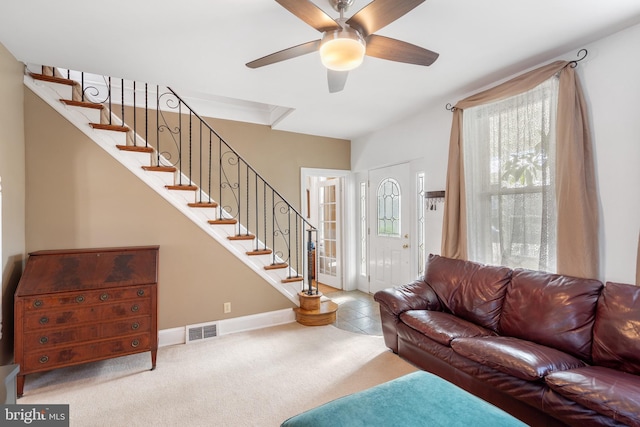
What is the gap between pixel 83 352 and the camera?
2.44 m

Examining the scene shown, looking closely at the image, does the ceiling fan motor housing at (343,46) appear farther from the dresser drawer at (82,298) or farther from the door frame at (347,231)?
the door frame at (347,231)

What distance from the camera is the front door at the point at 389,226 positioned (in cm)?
423

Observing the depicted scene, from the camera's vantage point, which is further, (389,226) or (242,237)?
(389,226)

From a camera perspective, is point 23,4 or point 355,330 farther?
point 355,330

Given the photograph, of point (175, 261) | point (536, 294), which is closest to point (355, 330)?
point (536, 294)

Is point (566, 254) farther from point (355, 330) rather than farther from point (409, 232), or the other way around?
point (355, 330)

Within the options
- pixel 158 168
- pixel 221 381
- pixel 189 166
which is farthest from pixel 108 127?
pixel 221 381

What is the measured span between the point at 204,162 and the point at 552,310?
4.13m

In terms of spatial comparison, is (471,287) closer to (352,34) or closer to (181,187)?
(352,34)

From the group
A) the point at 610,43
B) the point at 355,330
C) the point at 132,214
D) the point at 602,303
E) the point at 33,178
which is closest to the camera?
the point at 602,303

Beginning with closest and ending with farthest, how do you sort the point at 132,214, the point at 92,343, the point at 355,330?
the point at 92,343 < the point at 132,214 < the point at 355,330

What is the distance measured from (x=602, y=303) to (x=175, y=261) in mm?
3694

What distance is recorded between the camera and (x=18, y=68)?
260 cm

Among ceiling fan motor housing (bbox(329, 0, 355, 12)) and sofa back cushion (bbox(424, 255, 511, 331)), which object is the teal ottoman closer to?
sofa back cushion (bbox(424, 255, 511, 331))
